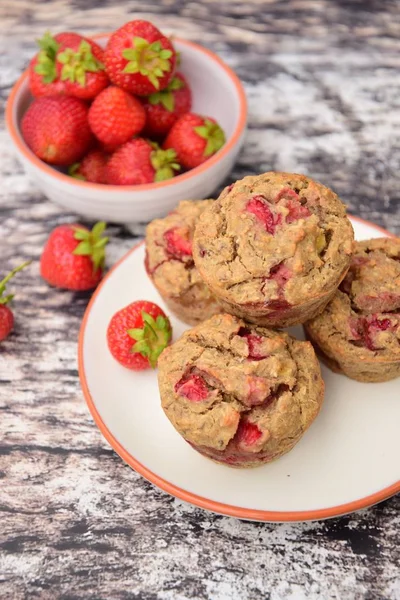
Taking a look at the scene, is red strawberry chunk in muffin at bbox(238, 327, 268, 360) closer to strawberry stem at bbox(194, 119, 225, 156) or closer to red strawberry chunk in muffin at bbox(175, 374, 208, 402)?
red strawberry chunk in muffin at bbox(175, 374, 208, 402)

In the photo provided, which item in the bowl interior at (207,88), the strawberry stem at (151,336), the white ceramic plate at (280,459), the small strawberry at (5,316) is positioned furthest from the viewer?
the bowl interior at (207,88)

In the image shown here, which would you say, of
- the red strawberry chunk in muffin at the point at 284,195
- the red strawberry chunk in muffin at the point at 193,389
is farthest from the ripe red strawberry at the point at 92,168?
the red strawberry chunk in muffin at the point at 193,389

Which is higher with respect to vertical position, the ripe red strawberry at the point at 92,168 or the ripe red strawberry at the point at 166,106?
the ripe red strawberry at the point at 166,106

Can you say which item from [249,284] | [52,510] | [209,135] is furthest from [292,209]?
[52,510]

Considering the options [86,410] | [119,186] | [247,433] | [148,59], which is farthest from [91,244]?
[247,433]

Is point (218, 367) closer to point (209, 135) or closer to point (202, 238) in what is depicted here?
point (202, 238)

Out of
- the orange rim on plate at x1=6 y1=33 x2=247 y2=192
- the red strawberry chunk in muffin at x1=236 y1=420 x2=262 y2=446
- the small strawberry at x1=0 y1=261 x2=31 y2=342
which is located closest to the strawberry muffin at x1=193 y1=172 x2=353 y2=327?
the red strawberry chunk in muffin at x1=236 y1=420 x2=262 y2=446

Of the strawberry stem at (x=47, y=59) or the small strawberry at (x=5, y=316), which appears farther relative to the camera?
the strawberry stem at (x=47, y=59)

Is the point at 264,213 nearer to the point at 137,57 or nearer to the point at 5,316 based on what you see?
the point at 137,57

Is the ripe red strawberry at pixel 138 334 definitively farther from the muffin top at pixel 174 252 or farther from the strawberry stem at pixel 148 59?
the strawberry stem at pixel 148 59
